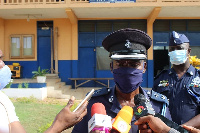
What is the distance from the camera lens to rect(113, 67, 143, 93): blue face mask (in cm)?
172

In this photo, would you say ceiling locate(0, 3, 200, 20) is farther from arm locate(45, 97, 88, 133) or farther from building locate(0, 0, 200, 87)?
arm locate(45, 97, 88, 133)

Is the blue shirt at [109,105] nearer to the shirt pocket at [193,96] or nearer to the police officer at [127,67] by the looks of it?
the police officer at [127,67]

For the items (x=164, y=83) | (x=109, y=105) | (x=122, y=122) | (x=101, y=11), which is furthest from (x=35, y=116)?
(x=101, y=11)

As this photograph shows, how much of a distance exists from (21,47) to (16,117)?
10703 millimetres

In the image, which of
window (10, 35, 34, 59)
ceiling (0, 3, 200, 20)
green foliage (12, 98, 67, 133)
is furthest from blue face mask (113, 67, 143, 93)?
window (10, 35, 34, 59)

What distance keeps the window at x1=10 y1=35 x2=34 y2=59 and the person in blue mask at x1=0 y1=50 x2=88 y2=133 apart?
10.0m

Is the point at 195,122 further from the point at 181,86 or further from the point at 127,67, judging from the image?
the point at 127,67

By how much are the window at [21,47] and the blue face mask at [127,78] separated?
10853 mm

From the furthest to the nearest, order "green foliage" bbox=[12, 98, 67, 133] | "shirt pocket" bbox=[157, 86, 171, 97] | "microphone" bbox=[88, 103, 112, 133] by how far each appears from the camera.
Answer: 1. "green foliage" bbox=[12, 98, 67, 133]
2. "shirt pocket" bbox=[157, 86, 171, 97]
3. "microphone" bbox=[88, 103, 112, 133]

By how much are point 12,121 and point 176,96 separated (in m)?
1.96

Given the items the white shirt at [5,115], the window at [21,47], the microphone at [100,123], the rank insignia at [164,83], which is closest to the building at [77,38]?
the window at [21,47]

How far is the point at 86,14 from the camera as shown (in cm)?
1113

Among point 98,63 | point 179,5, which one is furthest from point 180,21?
point 98,63

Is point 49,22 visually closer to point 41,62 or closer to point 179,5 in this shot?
point 41,62
